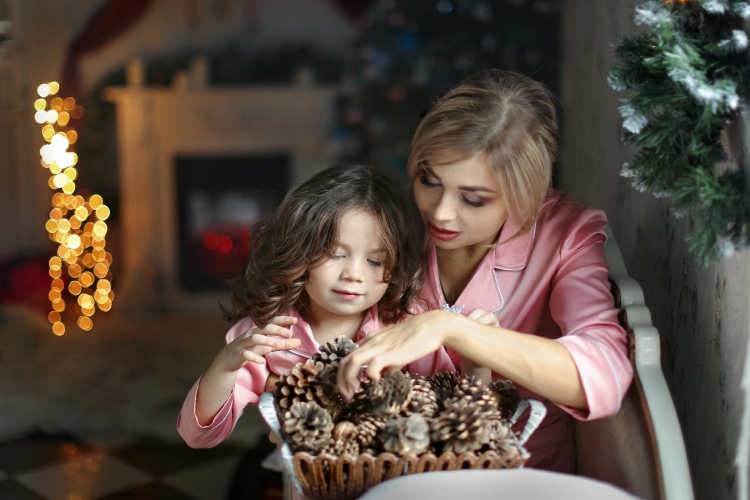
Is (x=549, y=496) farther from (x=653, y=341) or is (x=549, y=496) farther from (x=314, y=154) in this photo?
(x=314, y=154)

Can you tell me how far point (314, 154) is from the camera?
4984mm

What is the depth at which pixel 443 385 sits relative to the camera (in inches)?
43.5

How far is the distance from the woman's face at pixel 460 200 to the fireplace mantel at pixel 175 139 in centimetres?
361

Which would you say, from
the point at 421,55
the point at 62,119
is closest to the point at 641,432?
the point at 421,55

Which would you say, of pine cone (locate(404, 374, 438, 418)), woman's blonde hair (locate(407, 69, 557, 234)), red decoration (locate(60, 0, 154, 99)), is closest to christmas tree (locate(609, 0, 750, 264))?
woman's blonde hair (locate(407, 69, 557, 234))

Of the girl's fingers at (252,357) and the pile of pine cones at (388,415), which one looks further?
the girl's fingers at (252,357)

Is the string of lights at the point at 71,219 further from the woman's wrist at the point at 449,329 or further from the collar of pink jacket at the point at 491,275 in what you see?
the woman's wrist at the point at 449,329

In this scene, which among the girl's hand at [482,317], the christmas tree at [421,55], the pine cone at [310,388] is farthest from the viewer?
the christmas tree at [421,55]

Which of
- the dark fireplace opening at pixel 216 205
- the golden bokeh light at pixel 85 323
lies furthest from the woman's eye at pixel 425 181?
the dark fireplace opening at pixel 216 205

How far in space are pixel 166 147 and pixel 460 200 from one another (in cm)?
399

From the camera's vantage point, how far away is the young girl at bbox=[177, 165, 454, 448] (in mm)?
1254

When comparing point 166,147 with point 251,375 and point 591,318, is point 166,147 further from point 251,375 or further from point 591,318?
point 591,318

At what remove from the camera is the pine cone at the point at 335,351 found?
3.60ft

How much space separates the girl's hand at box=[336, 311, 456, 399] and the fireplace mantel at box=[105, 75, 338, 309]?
3859 millimetres
